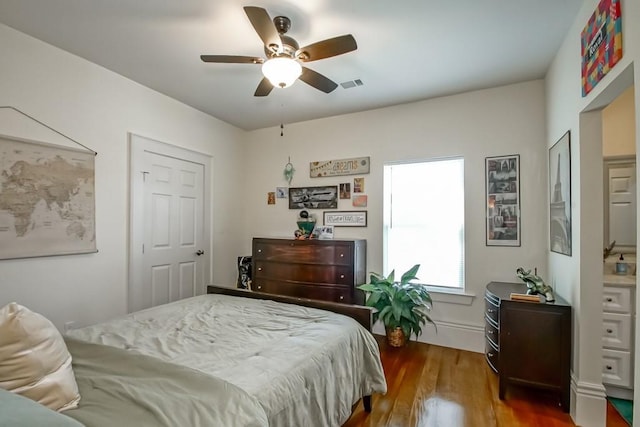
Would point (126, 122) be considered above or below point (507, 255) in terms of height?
above

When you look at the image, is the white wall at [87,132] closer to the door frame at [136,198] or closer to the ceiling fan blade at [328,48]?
the door frame at [136,198]

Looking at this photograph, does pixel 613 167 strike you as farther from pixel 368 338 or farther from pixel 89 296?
pixel 89 296

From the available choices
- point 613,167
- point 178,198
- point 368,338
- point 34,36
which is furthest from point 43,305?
point 613,167

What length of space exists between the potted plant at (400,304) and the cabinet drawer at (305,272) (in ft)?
0.74

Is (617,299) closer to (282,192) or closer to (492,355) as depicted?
(492,355)

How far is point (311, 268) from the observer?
3.54 metres

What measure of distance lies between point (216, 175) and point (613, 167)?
4.26 m

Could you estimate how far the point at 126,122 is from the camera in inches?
121

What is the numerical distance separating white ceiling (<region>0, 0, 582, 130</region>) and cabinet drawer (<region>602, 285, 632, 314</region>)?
1900 millimetres

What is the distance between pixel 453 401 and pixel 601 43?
7.93ft

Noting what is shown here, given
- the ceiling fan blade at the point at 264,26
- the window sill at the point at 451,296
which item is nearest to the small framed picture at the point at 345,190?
the window sill at the point at 451,296

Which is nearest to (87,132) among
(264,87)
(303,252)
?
(264,87)

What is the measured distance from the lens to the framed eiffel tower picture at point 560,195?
7.42ft

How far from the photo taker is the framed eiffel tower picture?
7.42ft
